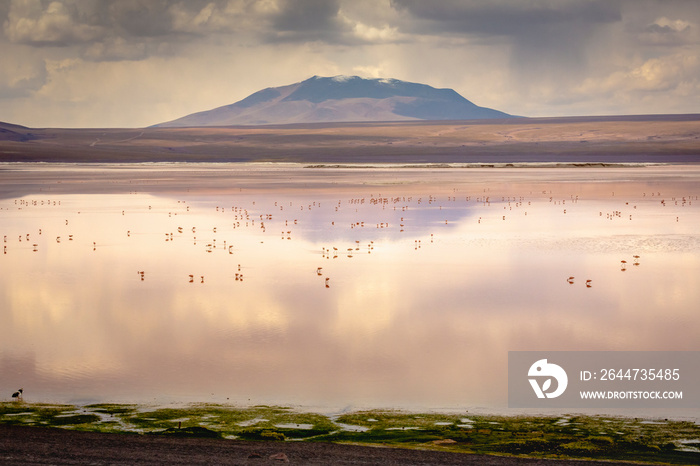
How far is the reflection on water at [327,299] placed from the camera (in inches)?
525

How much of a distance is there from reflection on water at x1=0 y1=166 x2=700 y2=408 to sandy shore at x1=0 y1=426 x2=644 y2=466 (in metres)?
1.92

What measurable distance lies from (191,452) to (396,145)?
Answer: 156061 mm

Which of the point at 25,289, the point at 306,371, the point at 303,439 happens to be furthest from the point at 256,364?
the point at 25,289

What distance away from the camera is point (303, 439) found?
10.5 metres

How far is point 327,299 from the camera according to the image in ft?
64.3

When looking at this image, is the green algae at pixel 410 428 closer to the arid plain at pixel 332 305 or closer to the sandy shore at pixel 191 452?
the arid plain at pixel 332 305

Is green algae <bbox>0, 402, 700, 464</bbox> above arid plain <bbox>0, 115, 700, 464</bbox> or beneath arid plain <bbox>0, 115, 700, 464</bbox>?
beneath
